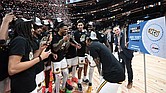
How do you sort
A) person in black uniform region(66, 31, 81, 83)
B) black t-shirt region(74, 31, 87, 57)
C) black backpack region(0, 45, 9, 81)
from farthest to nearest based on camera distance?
black t-shirt region(74, 31, 87, 57) → person in black uniform region(66, 31, 81, 83) → black backpack region(0, 45, 9, 81)

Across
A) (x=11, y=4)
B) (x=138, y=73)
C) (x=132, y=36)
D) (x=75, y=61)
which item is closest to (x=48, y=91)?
(x=75, y=61)

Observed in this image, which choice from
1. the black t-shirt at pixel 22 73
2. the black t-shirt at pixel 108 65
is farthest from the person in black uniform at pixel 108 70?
the black t-shirt at pixel 22 73

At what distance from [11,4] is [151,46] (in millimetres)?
12440

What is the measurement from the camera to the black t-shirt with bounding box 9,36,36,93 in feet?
4.92

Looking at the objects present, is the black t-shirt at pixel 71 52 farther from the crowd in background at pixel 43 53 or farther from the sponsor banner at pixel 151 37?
the sponsor banner at pixel 151 37

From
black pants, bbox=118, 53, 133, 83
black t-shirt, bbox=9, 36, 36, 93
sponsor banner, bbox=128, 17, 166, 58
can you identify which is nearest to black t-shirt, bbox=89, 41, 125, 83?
sponsor banner, bbox=128, 17, 166, 58

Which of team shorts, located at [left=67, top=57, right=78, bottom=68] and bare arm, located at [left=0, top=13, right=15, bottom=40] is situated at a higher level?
bare arm, located at [left=0, top=13, right=15, bottom=40]

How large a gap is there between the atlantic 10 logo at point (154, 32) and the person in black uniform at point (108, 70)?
797 mm

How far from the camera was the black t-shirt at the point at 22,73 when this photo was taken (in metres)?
1.50

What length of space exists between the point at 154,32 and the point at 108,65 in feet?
3.16

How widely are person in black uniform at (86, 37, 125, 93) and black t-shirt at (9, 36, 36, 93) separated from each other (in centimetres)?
88

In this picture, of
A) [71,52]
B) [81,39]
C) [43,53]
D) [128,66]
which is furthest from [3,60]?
[128,66]

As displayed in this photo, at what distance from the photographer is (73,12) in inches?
1016

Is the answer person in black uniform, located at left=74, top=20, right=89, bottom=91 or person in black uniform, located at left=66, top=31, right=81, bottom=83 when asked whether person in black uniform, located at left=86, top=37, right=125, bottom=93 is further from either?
person in black uniform, located at left=74, top=20, right=89, bottom=91
